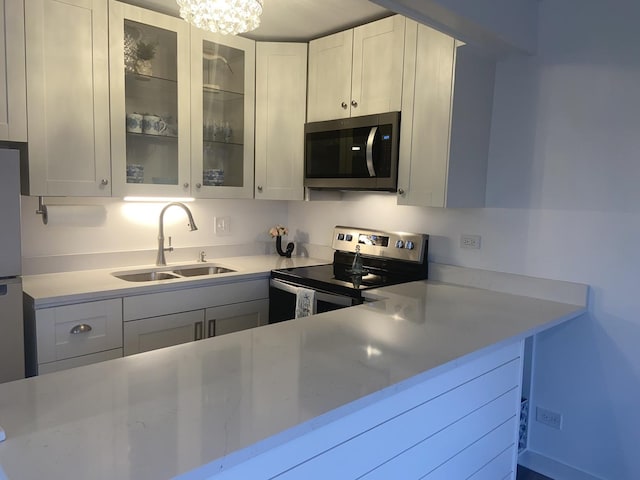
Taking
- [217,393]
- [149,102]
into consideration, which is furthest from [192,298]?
[217,393]

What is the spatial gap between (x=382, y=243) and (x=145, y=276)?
4.82 ft

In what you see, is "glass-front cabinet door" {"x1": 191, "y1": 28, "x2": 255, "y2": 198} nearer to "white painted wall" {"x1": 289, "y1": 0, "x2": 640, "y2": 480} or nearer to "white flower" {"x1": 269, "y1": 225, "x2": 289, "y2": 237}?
"white flower" {"x1": 269, "y1": 225, "x2": 289, "y2": 237}

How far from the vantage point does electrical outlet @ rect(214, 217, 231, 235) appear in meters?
3.23

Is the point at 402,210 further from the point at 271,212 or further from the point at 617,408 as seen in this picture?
the point at 617,408

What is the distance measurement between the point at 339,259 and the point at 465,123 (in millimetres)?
1241

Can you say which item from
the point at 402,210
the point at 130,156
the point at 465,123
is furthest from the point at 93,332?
the point at 465,123

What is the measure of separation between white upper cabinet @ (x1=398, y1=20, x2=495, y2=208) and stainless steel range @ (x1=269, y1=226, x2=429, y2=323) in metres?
0.41

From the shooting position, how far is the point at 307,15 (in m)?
2.62

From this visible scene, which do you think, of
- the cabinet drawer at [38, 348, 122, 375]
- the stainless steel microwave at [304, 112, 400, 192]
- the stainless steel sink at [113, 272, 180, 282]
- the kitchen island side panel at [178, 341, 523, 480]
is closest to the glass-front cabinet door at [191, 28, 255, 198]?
the stainless steel microwave at [304, 112, 400, 192]

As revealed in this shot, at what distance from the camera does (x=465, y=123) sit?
2314mm

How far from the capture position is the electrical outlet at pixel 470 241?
100 inches

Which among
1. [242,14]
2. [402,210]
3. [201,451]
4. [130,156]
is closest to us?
[201,451]

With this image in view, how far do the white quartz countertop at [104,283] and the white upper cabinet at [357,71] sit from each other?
106 cm

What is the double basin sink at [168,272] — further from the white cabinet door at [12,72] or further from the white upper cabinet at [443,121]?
the white upper cabinet at [443,121]
